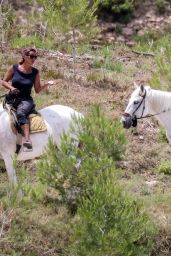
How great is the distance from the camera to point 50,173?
780 cm

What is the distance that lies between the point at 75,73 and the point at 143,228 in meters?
9.00

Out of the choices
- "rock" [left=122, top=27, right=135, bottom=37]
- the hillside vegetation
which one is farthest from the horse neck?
"rock" [left=122, top=27, right=135, bottom=37]

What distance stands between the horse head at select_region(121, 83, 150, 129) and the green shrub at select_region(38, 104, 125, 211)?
188 cm

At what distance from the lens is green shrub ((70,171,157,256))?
664cm

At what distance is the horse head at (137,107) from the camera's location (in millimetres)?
9391

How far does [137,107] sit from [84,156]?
237 centimetres

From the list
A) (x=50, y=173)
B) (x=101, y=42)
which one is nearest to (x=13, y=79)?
(x=50, y=173)

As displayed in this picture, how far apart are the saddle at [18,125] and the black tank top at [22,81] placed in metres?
0.29

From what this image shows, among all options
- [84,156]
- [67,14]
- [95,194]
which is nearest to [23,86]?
[84,156]

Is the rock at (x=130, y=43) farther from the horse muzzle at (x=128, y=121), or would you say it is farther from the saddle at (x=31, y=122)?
the saddle at (x=31, y=122)

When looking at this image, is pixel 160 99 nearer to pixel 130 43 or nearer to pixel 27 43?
pixel 27 43

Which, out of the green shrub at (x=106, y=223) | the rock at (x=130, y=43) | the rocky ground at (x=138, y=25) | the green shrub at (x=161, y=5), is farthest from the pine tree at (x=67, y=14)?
the green shrub at (x=161, y=5)

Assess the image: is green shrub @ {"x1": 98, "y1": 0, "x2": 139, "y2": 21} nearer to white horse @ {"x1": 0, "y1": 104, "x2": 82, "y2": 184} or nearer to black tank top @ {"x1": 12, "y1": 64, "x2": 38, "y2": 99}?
white horse @ {"x1": 0, "y1": 104, "x2": 82, "y2": 184}

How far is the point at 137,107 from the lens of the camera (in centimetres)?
945
